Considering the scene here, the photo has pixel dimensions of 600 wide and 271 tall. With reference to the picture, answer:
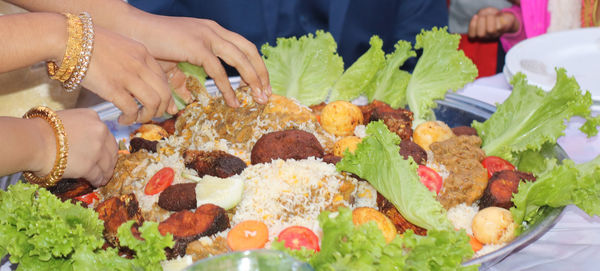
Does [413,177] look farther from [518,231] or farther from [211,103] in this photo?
[211,103]

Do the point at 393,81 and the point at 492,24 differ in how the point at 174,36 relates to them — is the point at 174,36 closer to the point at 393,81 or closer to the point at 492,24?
the point at 393,81

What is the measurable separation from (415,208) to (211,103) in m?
0.94

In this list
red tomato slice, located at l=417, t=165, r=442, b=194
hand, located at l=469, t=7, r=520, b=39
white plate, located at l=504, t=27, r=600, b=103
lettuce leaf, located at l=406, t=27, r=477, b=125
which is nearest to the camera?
red tomato slice, located at l=417, t=165, r=442, b=194

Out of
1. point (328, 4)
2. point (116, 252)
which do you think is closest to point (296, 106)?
point (116, 252)

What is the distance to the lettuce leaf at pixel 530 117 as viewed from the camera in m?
1.78

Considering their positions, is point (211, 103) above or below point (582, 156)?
below

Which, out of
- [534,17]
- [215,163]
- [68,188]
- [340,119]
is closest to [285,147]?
[215,163]

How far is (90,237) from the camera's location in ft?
4.31

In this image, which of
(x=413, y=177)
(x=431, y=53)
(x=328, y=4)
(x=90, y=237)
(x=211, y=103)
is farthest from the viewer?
(x=328, y=4)

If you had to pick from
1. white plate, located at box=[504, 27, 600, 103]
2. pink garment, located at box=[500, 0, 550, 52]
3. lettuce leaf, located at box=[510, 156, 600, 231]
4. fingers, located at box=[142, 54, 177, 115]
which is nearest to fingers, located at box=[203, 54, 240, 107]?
fingers, located at box=[142, 54, 177, 115]

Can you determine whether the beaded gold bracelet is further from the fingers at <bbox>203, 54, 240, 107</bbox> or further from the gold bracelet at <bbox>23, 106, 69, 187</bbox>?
the fingers at <bbox>203, 54, 240, 107</bbox>

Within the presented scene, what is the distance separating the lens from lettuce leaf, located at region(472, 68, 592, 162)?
1780mm

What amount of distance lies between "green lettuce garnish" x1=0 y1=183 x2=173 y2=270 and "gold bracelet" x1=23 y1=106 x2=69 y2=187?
83 mm

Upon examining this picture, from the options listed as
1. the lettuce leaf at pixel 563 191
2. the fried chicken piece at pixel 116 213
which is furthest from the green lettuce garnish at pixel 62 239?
the lettuce leaf at pixel 563 191
